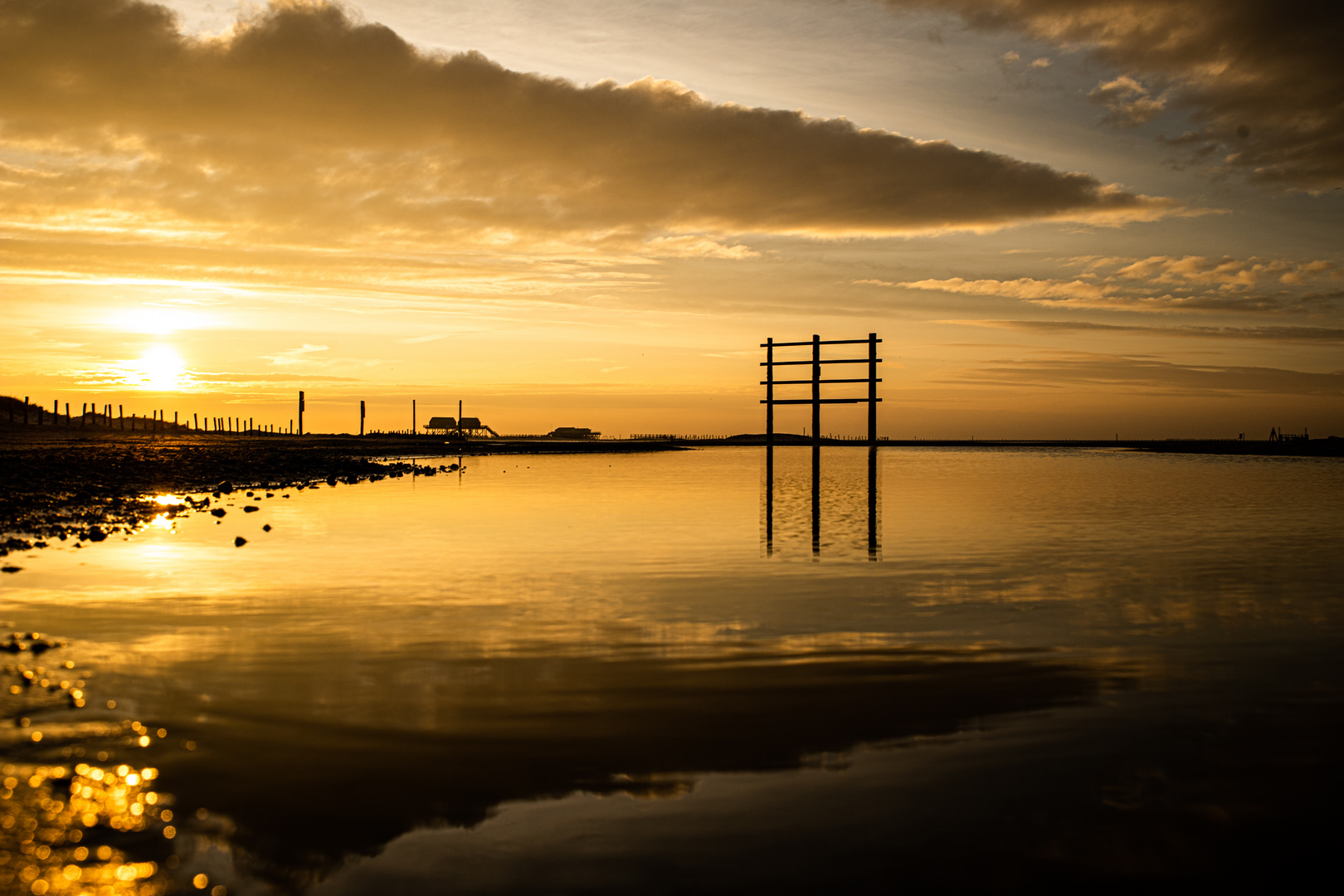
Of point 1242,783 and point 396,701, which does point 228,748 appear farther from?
point 1242,783

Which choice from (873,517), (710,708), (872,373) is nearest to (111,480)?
(873,517)

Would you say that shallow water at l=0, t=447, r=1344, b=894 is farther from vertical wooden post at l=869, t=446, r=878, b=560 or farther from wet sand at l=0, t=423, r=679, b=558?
wet sand at l=0, t=423, r=679, b=558

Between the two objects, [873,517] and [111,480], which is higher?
[111,480]

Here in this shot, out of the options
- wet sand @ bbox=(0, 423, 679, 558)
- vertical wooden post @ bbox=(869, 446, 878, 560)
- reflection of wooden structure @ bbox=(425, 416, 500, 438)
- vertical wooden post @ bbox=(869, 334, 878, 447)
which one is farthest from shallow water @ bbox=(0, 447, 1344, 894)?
reflection of wooden structure @ bbox=(425, 416, 500, 438)

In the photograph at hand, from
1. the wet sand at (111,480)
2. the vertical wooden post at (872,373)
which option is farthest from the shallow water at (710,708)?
the vertical wooden post at (872,373)

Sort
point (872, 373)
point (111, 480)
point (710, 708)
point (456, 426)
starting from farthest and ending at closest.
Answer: point (456, 426) → point (872, 373) → point (111, 480) → point (710, 708)

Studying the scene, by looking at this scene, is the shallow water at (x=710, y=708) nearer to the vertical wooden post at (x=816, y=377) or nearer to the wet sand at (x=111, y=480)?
the wet sand at (x=111, y=480)

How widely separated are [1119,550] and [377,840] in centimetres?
1517

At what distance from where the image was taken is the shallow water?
14.6ft

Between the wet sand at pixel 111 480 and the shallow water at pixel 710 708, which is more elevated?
the wet sand at pixel 111 480

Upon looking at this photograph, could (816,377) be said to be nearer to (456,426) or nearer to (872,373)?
(872,373)

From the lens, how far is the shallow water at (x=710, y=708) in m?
4.45

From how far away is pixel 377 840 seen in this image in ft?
14.9

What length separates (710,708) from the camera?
21.9 feet
